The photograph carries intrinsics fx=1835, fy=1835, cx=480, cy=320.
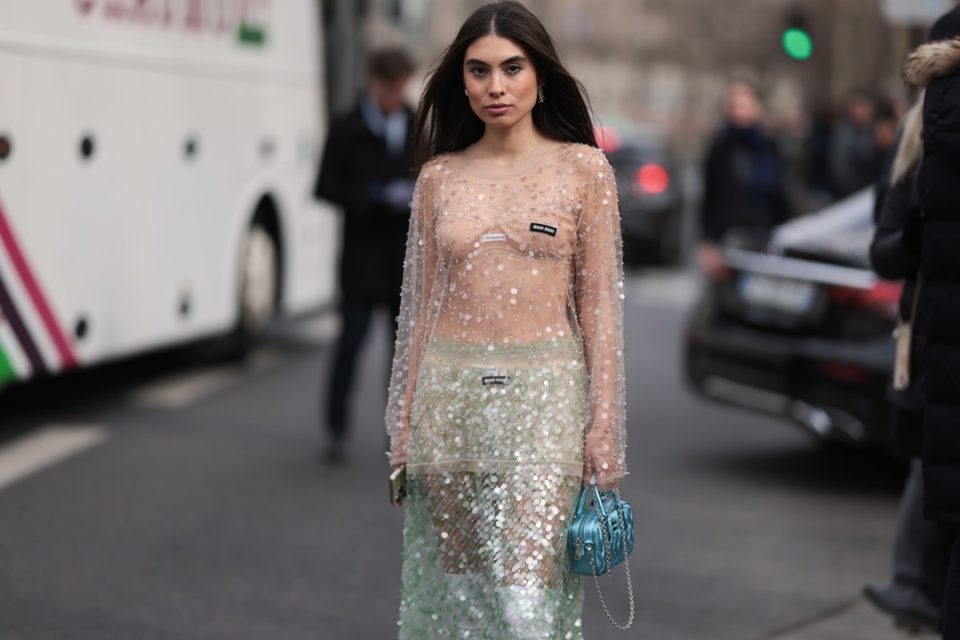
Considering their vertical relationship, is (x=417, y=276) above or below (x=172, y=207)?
above

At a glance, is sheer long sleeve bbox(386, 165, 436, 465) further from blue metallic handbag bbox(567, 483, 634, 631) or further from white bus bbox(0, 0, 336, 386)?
white bus bbox(0, 0, 336, 386)

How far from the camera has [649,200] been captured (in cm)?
2180

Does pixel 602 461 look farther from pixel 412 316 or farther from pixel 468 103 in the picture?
pixel 468 103

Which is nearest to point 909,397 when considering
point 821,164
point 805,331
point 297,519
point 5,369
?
point 297,519

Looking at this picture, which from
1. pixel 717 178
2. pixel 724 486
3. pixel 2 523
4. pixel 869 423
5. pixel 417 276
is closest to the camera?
pixel 417 276

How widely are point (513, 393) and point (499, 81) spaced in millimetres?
697

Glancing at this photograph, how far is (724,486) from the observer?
28.6 feet

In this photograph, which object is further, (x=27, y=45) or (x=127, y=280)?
(x=127, y=280)

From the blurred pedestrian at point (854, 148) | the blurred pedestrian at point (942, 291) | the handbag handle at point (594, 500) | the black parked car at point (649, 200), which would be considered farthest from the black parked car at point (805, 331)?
the black parked car at point (649, 200)

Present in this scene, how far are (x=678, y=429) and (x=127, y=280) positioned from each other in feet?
10.4

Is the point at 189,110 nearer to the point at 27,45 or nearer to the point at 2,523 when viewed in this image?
the point at 27,45

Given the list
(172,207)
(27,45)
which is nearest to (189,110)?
(172,207)

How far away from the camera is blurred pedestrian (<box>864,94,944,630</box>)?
5066 mm

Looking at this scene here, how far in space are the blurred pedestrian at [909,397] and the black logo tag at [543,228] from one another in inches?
48.2
